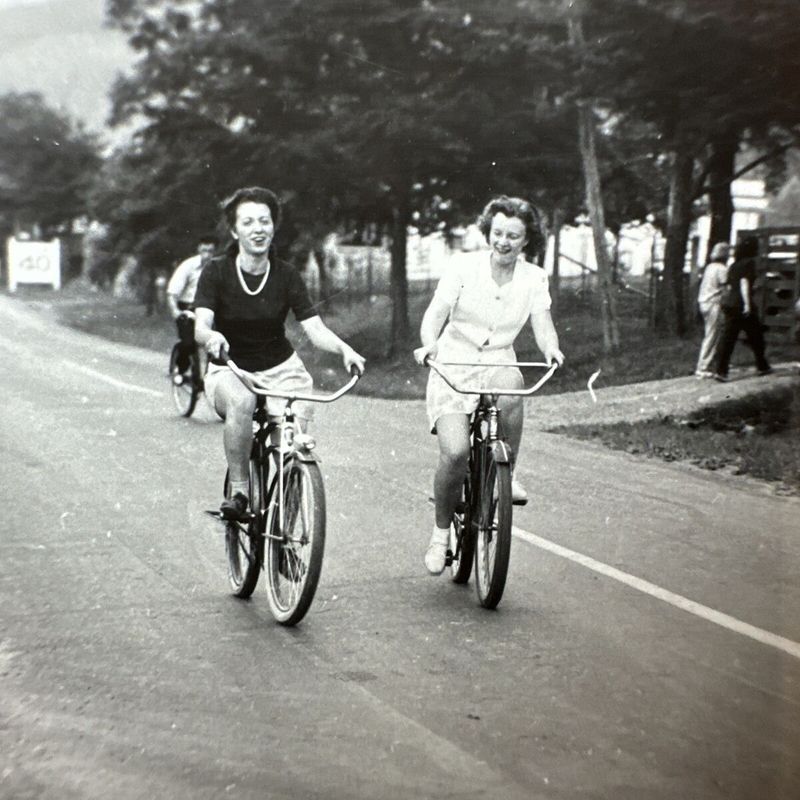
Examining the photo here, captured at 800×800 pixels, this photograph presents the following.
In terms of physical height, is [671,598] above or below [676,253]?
below

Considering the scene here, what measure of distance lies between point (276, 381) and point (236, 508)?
564 millimetres

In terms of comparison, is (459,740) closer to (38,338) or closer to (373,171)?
(373,171)

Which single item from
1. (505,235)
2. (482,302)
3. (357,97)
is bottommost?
(482,302)

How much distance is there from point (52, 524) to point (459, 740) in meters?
4.12

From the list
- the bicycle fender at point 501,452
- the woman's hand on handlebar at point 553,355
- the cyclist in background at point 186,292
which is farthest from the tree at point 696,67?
the bicycle fender at point 501,452

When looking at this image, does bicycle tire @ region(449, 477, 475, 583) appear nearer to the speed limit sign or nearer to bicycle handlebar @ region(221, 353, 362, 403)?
bicycle handlebar @ region(221, 353, 362, 403)

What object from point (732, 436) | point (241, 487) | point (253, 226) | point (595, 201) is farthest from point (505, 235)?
point (595, 201)

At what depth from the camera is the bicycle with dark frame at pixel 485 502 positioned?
18.1ft

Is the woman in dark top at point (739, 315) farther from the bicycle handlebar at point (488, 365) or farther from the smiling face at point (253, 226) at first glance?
the smiling face at point (253, 226)

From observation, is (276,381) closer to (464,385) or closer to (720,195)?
(464,385)

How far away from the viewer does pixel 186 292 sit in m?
13.1

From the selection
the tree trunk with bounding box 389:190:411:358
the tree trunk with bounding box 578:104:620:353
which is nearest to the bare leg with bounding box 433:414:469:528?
the tree trunk with bounding box 578:104:620:353

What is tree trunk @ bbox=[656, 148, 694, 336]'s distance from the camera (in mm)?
22016

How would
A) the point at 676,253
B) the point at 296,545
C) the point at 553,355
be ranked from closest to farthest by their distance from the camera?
the point at 296,545 < the point at 553,355 < the point at 676,253
